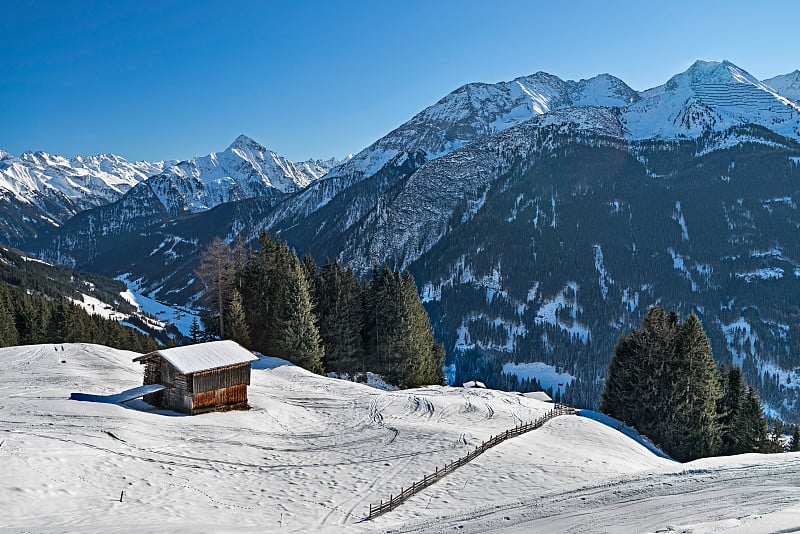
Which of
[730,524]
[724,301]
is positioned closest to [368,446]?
[730,524]

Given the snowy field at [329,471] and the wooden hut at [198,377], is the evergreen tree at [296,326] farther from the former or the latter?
the wooden hut at [198,377]

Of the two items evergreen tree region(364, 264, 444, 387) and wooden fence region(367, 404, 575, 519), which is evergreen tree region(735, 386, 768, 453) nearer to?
wooden fence region(367, 404, 575, 519)

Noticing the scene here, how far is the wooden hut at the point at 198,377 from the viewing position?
34.9m

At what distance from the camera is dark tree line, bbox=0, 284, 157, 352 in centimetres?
6800

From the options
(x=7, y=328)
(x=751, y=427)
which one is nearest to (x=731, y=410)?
(x=751, y=427)

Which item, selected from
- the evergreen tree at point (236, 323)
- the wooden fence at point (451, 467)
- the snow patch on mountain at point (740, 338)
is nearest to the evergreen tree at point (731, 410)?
the wooden fence at point (451, 467)

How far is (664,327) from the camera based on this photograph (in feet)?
151

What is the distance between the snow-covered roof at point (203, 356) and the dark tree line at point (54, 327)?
4194 centimetres

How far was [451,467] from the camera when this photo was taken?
28.4 meters

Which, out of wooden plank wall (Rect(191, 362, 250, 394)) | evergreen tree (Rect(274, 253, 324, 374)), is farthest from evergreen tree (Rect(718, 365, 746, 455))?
wooden plank wall (Rect(191, 362, 250, 394))

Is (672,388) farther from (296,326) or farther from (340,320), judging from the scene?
(296,326)

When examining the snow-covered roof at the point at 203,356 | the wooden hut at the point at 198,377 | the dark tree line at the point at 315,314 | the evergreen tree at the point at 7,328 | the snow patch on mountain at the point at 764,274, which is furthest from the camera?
the snow patch on mountain at the point at 764,274

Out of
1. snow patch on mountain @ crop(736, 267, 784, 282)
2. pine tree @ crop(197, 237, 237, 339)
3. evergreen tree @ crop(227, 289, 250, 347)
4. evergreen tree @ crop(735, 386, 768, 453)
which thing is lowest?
evergreen tree @ crop(735, 386, 768, 453)

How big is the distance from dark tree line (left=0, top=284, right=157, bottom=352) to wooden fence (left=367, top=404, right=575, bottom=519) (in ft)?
207
